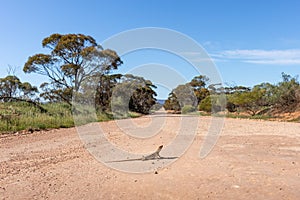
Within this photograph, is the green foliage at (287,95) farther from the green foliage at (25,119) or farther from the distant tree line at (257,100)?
the green foliage at (25,119)

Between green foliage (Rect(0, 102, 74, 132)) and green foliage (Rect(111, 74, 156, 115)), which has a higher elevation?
green foliage (Rect(111, 74, 156, 115))

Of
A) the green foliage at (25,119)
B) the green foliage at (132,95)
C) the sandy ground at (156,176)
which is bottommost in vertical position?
the sandy ground at (156,176)

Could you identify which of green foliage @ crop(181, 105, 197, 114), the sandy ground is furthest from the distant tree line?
the sandy ground

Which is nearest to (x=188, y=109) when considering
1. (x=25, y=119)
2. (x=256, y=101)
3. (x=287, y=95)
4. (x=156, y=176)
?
(x=256, y=101)

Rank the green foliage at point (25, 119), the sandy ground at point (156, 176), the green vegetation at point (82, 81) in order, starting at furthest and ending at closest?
the green vegetation at point (82, 81) → the green foliage at point (25, 119) → the sandy ground at point (156, 176)

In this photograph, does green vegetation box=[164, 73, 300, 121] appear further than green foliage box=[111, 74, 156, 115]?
Yes

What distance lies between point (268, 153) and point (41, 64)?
17254 millimetres

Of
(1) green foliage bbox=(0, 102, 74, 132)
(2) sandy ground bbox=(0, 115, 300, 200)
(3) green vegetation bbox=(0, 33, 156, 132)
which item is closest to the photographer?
(2) sandy ground bbox=(0, 115, 300, 200)

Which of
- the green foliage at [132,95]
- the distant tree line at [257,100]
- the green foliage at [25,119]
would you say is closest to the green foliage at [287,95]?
the distant tree line at [257,100]

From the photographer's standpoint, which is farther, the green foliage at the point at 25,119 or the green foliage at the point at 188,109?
the green foliage at the point at 188,109

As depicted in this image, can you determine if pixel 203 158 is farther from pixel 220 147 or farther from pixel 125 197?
pixel 125 197

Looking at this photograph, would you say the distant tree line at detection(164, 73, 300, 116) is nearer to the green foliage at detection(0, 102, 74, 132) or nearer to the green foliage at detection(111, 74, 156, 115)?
the green foliage at detection(111, 74, 156, 115)

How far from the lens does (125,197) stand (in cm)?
358

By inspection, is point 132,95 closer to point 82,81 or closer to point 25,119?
point 82,81
